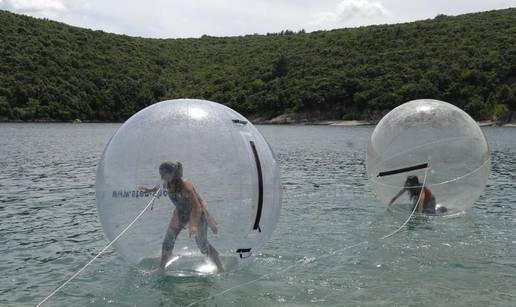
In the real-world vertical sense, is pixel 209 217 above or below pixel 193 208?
below

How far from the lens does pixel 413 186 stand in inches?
445

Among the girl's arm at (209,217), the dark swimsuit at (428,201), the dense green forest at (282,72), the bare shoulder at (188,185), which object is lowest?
the dark swimsuit at (428,201)

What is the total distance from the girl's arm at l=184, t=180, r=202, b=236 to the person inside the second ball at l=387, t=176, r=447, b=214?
5726 millimetres

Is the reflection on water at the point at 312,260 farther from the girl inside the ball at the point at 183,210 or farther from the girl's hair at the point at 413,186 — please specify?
the girl inside the ball at the point at 183,210

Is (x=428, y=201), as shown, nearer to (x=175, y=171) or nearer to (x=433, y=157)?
(x=433, y=157)

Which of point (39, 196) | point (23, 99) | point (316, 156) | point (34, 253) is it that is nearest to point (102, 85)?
point (23, 99)

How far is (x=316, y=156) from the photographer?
98.6 feet

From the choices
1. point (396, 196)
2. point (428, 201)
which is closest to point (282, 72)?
point (396, 196)

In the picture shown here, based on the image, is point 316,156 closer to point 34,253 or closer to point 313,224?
point 313,224

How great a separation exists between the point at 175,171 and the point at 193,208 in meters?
0.45

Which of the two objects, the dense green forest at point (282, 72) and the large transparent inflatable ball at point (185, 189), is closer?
the large transparent inflatable ball at point (185, 189)

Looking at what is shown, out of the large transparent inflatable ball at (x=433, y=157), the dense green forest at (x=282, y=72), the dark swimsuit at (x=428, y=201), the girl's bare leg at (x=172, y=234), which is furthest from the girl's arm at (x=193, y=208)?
the dense green forest at (x=282, y=72)

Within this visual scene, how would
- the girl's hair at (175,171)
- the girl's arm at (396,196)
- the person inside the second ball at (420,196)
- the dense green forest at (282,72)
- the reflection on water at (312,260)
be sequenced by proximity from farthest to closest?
the dense green forest at (282,72), the girl's arm at (396,196), the person inside the second ball at (420,196), the reflection on water at (312,260), the girl's hair at (175,171)

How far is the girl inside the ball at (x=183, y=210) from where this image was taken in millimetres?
6703
